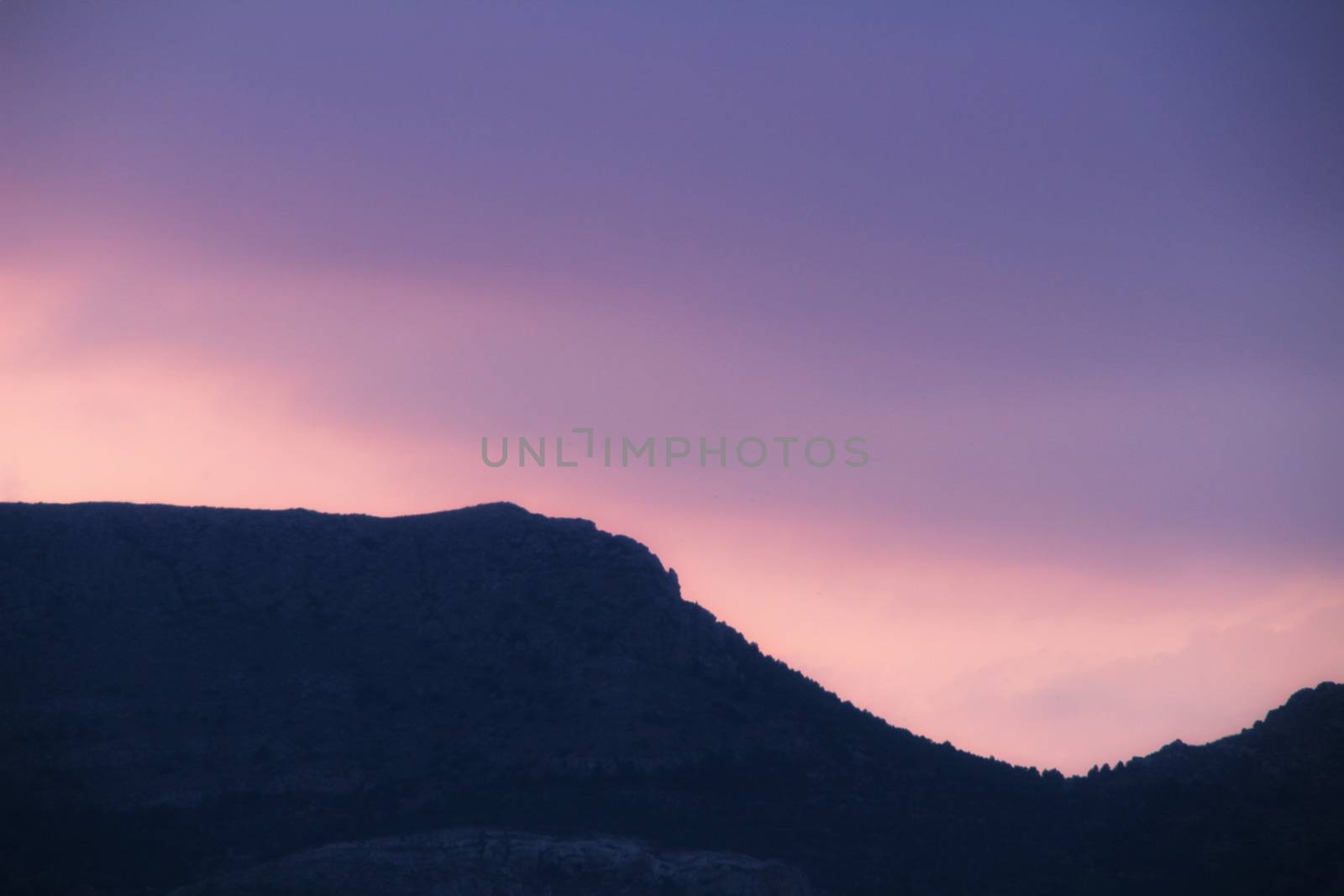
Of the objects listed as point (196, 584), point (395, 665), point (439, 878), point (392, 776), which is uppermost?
point (196, 584)

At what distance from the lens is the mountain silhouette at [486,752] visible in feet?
189

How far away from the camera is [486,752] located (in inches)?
2557

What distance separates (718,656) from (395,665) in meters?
16.2

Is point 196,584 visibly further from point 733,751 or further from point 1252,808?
point 1252,808

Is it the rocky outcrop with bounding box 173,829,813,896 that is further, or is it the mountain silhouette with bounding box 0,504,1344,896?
the mountain silhouette with bounding box 0,504,1344,896

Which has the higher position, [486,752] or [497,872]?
[486,752]

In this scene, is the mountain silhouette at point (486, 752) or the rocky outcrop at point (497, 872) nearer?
the rocky outcrop at point (497, 872)

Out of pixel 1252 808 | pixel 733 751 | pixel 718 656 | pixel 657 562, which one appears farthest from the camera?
pixel 657 562

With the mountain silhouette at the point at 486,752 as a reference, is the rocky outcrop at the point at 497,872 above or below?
below

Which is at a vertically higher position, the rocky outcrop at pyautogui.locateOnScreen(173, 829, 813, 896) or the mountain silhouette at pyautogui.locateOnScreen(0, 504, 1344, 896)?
the mountain silhouette at pyautogui.locateOnScreen(0, 504, 1344, 896)

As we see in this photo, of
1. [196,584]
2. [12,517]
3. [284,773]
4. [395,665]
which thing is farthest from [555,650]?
[12,517]

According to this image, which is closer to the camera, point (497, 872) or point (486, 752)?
point (497, 872)

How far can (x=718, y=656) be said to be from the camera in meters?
71.5

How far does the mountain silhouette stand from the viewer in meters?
57.6
